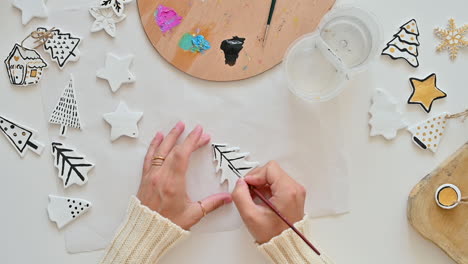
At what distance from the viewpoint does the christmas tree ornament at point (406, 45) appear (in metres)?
0.94

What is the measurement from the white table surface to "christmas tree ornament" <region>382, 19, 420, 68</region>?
0.05 ft

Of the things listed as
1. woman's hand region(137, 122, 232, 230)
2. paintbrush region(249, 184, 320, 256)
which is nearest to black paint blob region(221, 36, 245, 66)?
woman's hand region(137, 122, 232, 230)

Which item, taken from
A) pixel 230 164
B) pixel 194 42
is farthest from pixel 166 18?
pixel 230 164

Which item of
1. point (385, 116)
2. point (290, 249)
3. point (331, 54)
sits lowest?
point (290, 249)

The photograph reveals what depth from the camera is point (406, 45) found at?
37.2 inches

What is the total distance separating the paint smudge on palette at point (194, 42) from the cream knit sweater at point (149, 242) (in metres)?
0.31

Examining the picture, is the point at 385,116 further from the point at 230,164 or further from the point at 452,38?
the point at 230,164

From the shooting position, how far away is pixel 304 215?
2.94ft

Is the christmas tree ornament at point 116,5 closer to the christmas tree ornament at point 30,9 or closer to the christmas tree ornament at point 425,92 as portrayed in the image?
the christmas tree ornament at point 30,9

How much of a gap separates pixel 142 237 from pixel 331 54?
1.61 ft

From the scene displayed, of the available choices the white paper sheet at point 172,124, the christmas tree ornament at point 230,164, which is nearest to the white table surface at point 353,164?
the white paper sheet at point 172,124

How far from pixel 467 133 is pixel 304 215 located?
1.24ft

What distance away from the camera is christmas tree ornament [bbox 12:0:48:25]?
0.90m

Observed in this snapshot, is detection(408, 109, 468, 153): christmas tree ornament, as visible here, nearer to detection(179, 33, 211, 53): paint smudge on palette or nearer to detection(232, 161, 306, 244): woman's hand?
detection(232, 161, 306, 244): woman's hand
